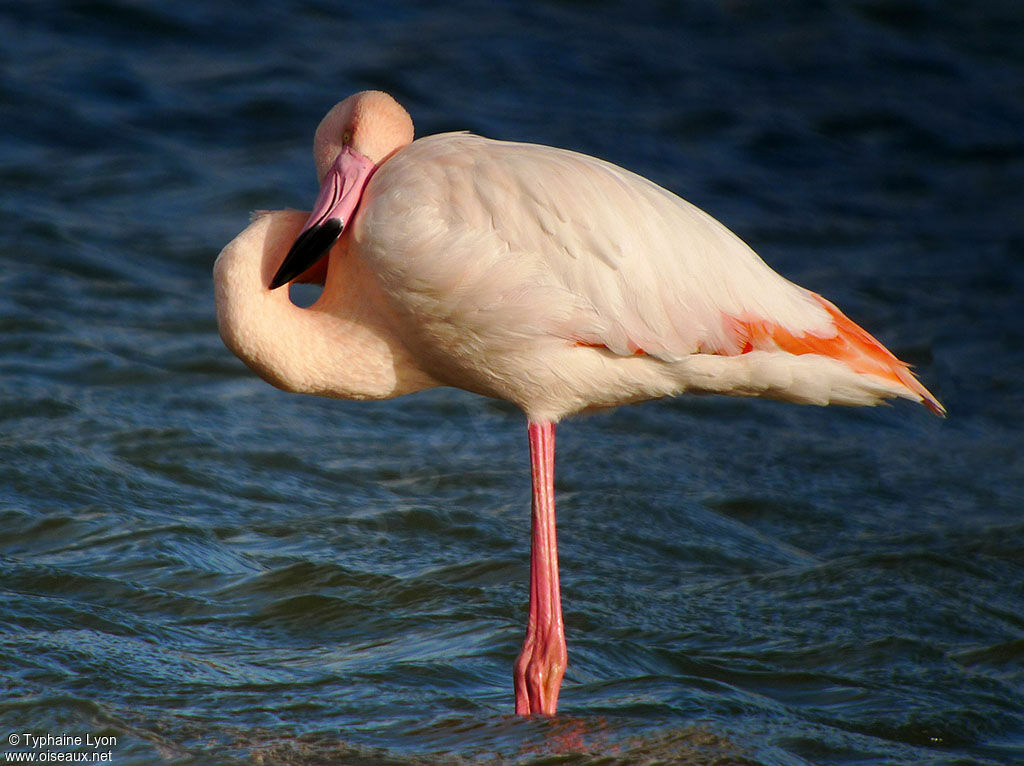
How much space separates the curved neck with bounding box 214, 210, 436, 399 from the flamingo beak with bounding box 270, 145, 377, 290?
76 millimetres

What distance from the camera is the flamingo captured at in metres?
4.24

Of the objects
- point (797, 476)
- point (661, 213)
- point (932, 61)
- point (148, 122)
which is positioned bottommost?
point (797, 476)

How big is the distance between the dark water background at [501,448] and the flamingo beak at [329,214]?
1416 millimetres

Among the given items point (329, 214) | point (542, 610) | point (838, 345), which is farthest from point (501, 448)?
point (329, 214)

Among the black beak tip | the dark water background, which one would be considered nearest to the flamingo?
the black beak tip

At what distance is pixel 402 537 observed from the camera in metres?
6.01

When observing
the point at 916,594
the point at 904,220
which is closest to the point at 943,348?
the point at 904,220

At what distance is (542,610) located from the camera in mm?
4688

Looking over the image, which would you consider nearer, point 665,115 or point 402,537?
point 402,537

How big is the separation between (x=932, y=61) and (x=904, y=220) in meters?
2.61

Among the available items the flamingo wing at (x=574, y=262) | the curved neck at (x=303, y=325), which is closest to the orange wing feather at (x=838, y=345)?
the flamingo wing at (x=574, y=262)

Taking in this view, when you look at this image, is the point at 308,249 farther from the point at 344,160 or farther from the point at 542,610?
the point at 542,610

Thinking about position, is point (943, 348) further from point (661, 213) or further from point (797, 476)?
point (661, 213)

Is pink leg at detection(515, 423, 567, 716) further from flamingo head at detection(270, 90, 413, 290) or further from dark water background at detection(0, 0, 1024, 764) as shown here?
flamingo head at detection(270, 90, 413, 290)
